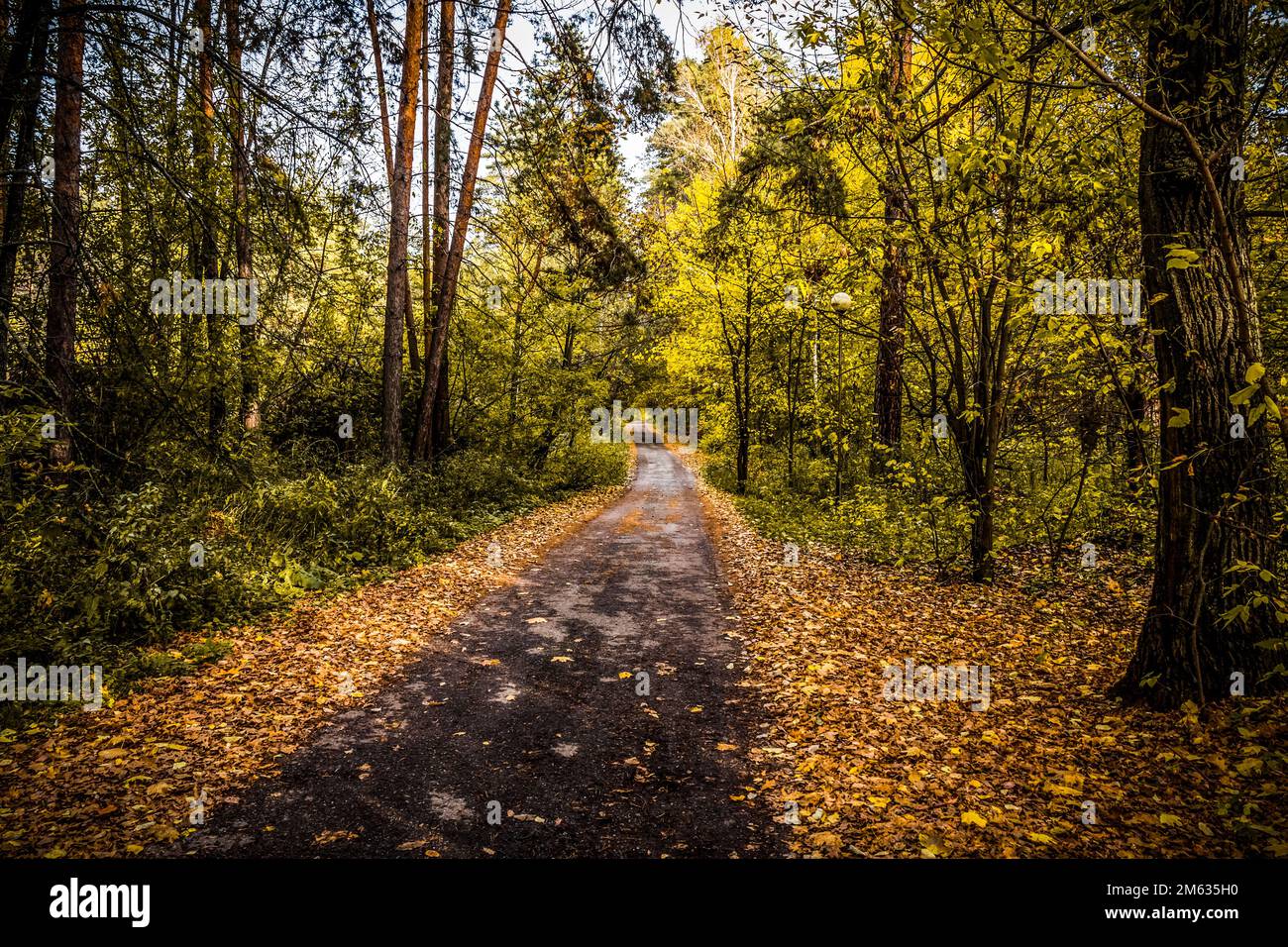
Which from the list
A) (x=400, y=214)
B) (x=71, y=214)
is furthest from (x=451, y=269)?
(x=71, y=214)

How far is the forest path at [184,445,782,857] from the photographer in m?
3.32

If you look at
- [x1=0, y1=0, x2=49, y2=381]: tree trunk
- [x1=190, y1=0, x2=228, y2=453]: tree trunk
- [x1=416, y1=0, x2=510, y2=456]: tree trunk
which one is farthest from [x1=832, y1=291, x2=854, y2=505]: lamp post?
[x1=190, y1=0, x2=228, y2=453]: tree trunk

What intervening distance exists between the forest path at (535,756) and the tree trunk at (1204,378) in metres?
3.27

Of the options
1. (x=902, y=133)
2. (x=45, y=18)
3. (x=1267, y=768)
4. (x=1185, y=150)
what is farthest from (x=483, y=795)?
(x=902, y=133)

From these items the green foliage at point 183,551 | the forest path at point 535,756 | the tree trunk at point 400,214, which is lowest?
the forest path at point 535,756

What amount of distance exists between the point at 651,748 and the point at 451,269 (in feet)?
38.5

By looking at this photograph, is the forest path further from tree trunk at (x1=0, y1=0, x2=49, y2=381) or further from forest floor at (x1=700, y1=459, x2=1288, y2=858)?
tree trunk at (x1=0, y1=0, x2=49, y2=381)

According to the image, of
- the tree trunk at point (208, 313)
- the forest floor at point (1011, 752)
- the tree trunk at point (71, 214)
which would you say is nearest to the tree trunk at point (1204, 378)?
the forest floor at point (1011, 752)

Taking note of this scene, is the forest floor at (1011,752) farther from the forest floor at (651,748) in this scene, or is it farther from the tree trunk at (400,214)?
the tree trunk at (400,214)

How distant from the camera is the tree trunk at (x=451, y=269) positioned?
12492mm

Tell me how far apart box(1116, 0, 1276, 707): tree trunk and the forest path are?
10.7 feet

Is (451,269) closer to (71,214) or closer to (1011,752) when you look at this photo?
(71,214)

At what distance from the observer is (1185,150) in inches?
162

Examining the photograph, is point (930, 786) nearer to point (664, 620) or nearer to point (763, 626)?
point (763, 626)
